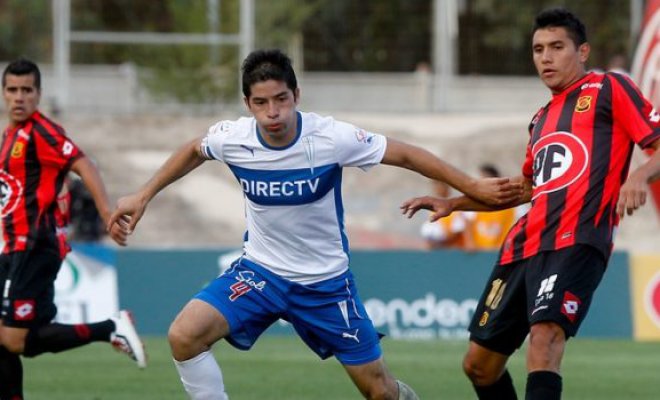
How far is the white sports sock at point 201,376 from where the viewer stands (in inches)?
281

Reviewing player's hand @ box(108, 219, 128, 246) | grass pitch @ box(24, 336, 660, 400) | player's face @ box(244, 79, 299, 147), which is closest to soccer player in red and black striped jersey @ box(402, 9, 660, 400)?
player's face @ box(244, 79, 299, 147)

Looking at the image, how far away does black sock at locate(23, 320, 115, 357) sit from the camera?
945 centimetres

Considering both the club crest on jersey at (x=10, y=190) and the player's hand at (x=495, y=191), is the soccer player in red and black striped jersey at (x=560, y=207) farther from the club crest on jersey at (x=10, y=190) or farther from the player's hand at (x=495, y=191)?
the club crest on jersey at (x=10, y=190)

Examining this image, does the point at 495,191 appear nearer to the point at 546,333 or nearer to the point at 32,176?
the point at 546,333

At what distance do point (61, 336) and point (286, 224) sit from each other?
2.90 meters

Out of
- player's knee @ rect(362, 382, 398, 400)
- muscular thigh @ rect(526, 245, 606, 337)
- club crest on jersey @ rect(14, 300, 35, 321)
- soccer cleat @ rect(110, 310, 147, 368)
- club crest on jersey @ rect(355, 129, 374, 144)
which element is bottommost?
soccer cleat @ rect(110, 310, 147, 368)

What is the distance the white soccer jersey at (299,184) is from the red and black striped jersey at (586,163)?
88 centimetres

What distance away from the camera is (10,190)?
9.34 meters

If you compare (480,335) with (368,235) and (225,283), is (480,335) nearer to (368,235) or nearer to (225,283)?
(225,283)

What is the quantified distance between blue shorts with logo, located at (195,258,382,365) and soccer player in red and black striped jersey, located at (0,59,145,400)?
2.04 meters

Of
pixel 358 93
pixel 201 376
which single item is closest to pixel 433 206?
pixel 201 376

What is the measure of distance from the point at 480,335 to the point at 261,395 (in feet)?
10.1

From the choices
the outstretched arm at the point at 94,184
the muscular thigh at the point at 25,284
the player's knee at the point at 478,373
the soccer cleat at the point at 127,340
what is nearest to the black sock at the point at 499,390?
the player's knee at the point at 478,373

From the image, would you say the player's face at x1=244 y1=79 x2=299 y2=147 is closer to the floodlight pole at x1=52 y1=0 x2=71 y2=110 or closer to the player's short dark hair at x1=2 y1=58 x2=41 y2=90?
the player's short dark hair at x1=2 y1=58 x2=41 y2=90
